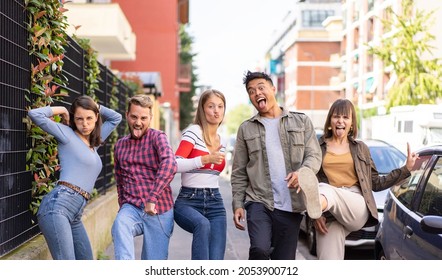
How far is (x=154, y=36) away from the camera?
3094cm

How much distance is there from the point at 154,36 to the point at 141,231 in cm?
2703

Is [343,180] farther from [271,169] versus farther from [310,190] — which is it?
[310,190]

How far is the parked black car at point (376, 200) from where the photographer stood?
8.25 metres

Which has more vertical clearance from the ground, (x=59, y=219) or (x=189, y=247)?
(x=59, y=219)

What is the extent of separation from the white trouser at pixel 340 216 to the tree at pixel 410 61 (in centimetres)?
1447

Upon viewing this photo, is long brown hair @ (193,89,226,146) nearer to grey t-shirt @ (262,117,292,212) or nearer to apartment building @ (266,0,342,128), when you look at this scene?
grey t-shirt @ (262,117,292,212)

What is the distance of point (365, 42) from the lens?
21.3 metres

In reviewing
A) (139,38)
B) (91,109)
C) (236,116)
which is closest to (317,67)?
(139,38)

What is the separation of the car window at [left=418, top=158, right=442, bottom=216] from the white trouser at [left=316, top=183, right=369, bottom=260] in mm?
339

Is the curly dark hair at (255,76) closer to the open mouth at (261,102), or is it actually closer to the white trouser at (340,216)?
the open mouth at (261,102)

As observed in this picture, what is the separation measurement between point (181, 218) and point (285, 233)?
60 cm

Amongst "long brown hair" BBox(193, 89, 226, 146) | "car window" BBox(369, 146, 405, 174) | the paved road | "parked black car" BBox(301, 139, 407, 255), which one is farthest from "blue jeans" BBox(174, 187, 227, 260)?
"car window" BBox(369, 146, 405, 174)
